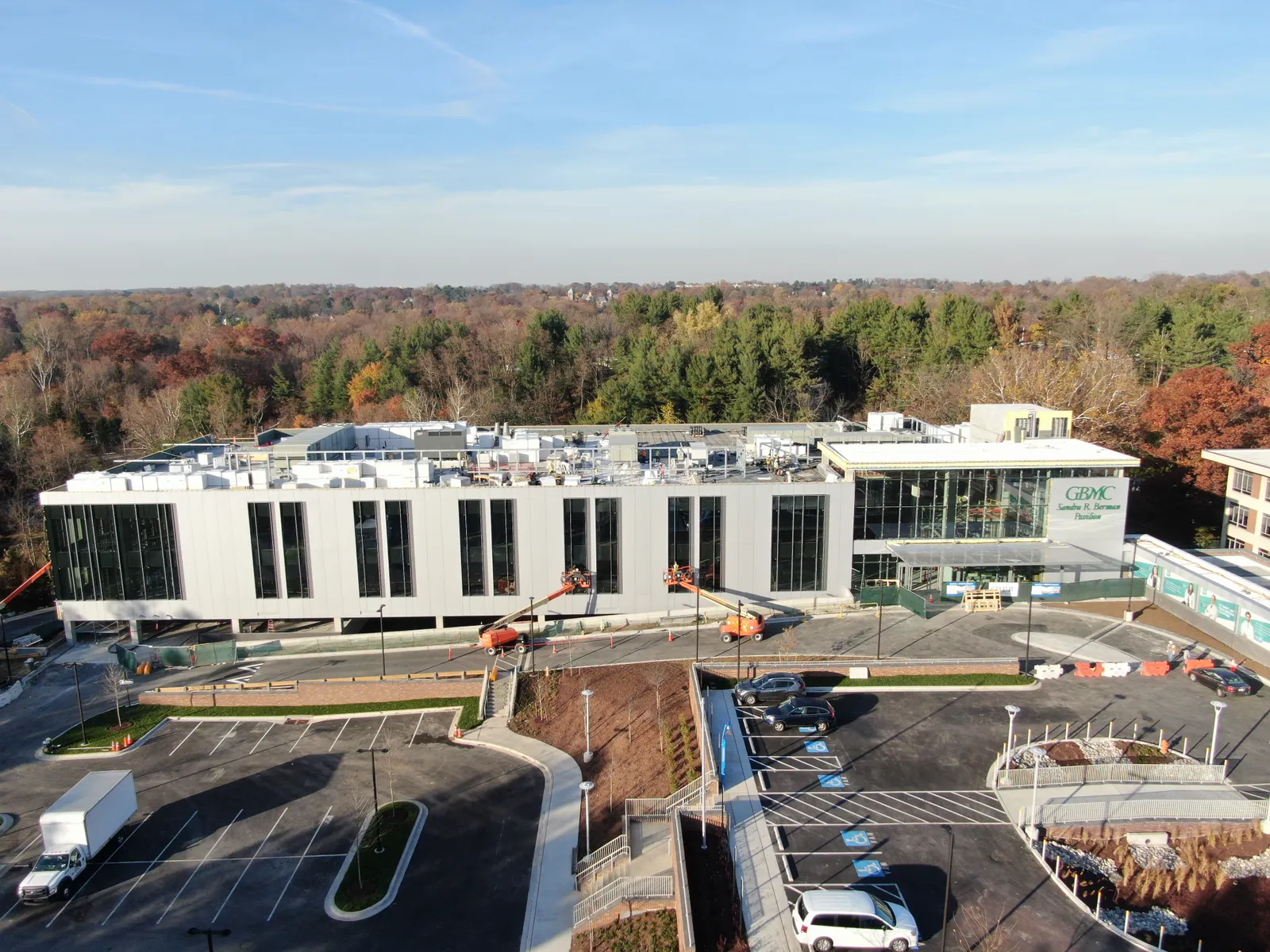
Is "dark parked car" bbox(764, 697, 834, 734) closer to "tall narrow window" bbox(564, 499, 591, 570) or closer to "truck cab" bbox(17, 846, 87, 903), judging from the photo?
"tall narrow window" bbox(564, 499, 591, 570)

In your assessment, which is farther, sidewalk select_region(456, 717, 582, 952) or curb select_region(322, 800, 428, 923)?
curb select_region(322, 800, 428, 923)

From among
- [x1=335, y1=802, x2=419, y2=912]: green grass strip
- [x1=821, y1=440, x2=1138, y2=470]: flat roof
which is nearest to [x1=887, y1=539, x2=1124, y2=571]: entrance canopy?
[x1=821, y1=440, x2=1138, y2=470]: flat roof

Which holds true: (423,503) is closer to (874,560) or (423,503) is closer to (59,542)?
(59,542)

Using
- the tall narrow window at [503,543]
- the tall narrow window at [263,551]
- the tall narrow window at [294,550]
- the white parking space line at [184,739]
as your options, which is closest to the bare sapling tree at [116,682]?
the white parking space line at [184,739]

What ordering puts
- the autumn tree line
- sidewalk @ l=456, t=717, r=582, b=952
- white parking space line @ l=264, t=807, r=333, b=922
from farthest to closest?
1. the autumn tree line
2. white parking space line @ l=264, t=807, r=333, b=922
3. sidewalk @ l=456, t=717, r=582, b=952

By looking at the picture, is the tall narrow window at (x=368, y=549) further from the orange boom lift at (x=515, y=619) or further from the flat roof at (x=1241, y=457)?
the flat roof at (x=1241, y=457)
